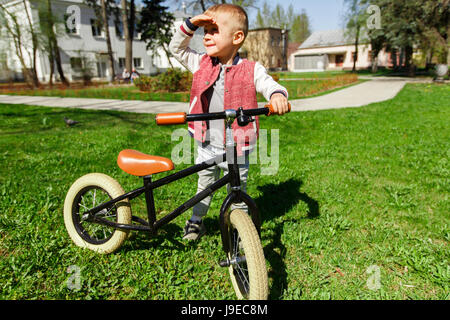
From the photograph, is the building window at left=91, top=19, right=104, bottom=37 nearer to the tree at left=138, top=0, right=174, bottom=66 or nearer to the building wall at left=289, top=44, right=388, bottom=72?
the tree at left=138, top=0, right=174, bottom=66

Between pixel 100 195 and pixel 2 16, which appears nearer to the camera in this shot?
pixel 100 195

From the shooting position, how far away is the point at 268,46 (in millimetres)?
43969

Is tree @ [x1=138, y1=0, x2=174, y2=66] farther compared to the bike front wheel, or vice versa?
tree @ [x1=138, y1=0, x2=174, y2=66]

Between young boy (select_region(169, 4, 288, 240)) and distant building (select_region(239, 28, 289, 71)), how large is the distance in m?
38.9

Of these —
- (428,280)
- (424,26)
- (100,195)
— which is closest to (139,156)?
(100,195)

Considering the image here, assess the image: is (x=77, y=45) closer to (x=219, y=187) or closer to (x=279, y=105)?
(x=219, y=187)

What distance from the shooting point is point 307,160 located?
477 centimetres

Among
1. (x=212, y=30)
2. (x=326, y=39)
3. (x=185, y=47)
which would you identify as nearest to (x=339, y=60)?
(x=326, y=39)

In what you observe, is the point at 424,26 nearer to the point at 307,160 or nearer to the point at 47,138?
the point at 307,160

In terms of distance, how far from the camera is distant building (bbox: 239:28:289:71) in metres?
41.2

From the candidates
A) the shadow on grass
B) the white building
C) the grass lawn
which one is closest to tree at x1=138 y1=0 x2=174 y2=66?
the white building
